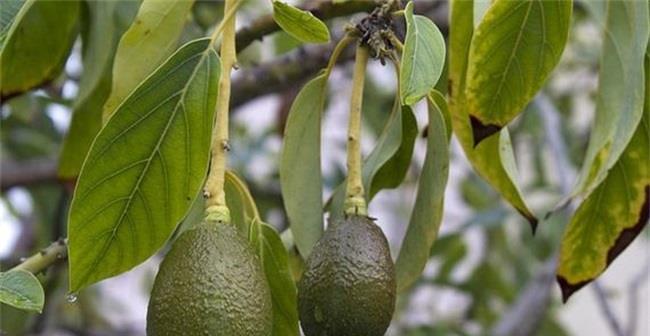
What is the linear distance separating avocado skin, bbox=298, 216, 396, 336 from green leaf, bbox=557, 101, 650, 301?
8.6 inches

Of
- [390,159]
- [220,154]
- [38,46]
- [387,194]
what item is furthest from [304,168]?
[387,194]

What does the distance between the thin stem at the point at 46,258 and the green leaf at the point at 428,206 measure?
23cm

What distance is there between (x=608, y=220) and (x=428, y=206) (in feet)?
0.51

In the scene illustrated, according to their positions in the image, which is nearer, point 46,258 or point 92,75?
point 46,258

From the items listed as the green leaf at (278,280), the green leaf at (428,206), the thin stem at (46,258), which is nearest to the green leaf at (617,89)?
the green leaf at (428,206)

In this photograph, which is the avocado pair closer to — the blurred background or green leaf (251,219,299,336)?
green leaf (251,219,299,336)

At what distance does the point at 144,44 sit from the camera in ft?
2.76

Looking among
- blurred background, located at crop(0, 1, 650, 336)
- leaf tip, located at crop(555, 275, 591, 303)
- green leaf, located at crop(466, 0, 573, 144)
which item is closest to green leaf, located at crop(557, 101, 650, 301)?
leaf tip, located at crop(555, 275, 591, 303)

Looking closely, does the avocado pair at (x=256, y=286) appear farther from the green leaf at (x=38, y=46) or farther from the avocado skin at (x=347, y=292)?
the green leaf at (x=38, y=46)

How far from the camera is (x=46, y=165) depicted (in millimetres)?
1810

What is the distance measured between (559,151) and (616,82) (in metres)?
0.75

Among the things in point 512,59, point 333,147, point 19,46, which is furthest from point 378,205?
point 512,59

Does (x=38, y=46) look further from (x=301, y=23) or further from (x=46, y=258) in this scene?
(x=301, y=23)

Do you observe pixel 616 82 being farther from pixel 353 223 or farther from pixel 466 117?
pixel 353 223
